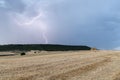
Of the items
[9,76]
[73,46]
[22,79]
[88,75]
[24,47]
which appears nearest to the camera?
[22,79]

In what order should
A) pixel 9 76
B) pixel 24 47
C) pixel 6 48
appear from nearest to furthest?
pixel 9 76 < pixel 6 48 < pixel 24 47

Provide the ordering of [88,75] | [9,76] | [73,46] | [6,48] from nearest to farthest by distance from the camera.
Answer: [9,76]
[88,75]
[6,48]
[73,46]

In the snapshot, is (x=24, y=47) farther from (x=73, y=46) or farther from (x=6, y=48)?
(x=73, y=46)

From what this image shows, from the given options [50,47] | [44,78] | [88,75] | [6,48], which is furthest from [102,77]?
[50,47]

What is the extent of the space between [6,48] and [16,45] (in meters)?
12.9

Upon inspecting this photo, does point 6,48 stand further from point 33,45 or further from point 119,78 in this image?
point 119,78

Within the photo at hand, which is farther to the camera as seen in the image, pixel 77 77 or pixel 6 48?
pixel 6 48

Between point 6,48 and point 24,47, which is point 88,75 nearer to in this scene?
point 6,48

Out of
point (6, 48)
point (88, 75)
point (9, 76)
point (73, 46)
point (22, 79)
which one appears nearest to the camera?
point (22, 79)

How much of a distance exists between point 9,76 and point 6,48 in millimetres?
117129

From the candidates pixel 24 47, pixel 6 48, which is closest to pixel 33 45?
pixel 24 47

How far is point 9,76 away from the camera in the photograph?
24.1m

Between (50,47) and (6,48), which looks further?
(50,47)

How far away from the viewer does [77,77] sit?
977 inches
